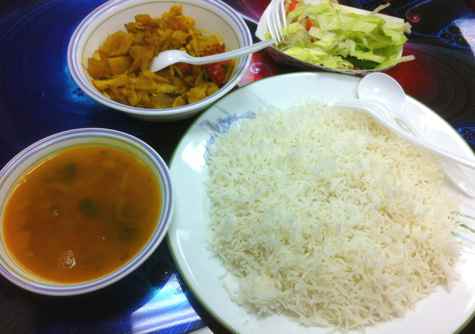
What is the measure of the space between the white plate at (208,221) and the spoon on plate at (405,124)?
0.04 m

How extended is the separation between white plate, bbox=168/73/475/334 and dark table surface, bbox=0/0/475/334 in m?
0.12

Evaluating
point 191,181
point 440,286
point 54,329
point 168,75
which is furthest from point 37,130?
point 440,286

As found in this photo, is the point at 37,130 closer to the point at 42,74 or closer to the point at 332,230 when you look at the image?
the point at 42,74

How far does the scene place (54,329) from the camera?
48.7 inches

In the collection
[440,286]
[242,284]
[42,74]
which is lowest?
[440,286]

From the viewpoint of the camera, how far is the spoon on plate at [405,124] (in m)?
1.56

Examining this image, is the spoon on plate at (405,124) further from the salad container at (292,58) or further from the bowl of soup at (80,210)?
the bowl of soup at (80,210)

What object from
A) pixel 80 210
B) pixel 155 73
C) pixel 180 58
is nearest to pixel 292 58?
pixel 180 58

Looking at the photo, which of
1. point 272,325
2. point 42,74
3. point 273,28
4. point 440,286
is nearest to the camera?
point 272,325

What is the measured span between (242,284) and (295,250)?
0.23m

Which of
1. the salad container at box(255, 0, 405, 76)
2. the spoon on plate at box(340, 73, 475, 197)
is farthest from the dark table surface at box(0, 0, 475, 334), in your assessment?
the spoon on plate at box(340, 73, 475, 197)

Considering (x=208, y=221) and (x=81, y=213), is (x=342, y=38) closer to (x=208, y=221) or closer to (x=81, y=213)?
(x=208, y=221)

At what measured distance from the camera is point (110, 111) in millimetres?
1806

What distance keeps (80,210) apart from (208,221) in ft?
1.52
